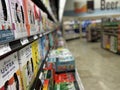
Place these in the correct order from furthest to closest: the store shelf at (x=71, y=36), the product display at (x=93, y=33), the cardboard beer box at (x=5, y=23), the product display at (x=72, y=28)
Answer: the product display at (x=72, y=28)
the store shelf at (x=71, y=36)
the product display at (x=93, y=33)
the cardboard beer box at (x=5, y=23)

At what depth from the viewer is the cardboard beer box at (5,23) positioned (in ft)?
2.56

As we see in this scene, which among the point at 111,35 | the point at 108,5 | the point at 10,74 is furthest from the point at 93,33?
the point at 10,74

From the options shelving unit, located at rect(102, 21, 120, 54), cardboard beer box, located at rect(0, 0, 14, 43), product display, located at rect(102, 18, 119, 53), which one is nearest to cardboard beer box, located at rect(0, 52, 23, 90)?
cardboard beer box, located at rect(0, 0, 14, 43)

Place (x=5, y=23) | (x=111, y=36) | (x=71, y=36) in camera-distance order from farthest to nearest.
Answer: (x=71, y=36), (x=111, y=36), (x=5, y=23)

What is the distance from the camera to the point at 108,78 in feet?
13.3

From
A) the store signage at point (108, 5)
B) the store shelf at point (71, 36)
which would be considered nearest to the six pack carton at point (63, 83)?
the store shelf at point (71, 36)

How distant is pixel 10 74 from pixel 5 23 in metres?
0.28

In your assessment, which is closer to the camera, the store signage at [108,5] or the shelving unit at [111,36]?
the shelving unit at [111,36]

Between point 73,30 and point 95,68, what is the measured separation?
1276 centimetres

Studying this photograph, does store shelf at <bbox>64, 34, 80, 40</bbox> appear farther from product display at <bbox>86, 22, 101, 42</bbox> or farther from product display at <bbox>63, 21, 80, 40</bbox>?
product display at <bbox>86, 22, 101, 42</bbox>

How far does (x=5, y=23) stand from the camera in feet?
2.71

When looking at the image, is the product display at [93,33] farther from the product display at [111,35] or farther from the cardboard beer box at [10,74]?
the cardboard beer box at [10,74]

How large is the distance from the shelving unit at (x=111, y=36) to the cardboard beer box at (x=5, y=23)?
21.1 ft

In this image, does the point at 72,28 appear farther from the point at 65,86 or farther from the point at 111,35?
the point at 65,86
